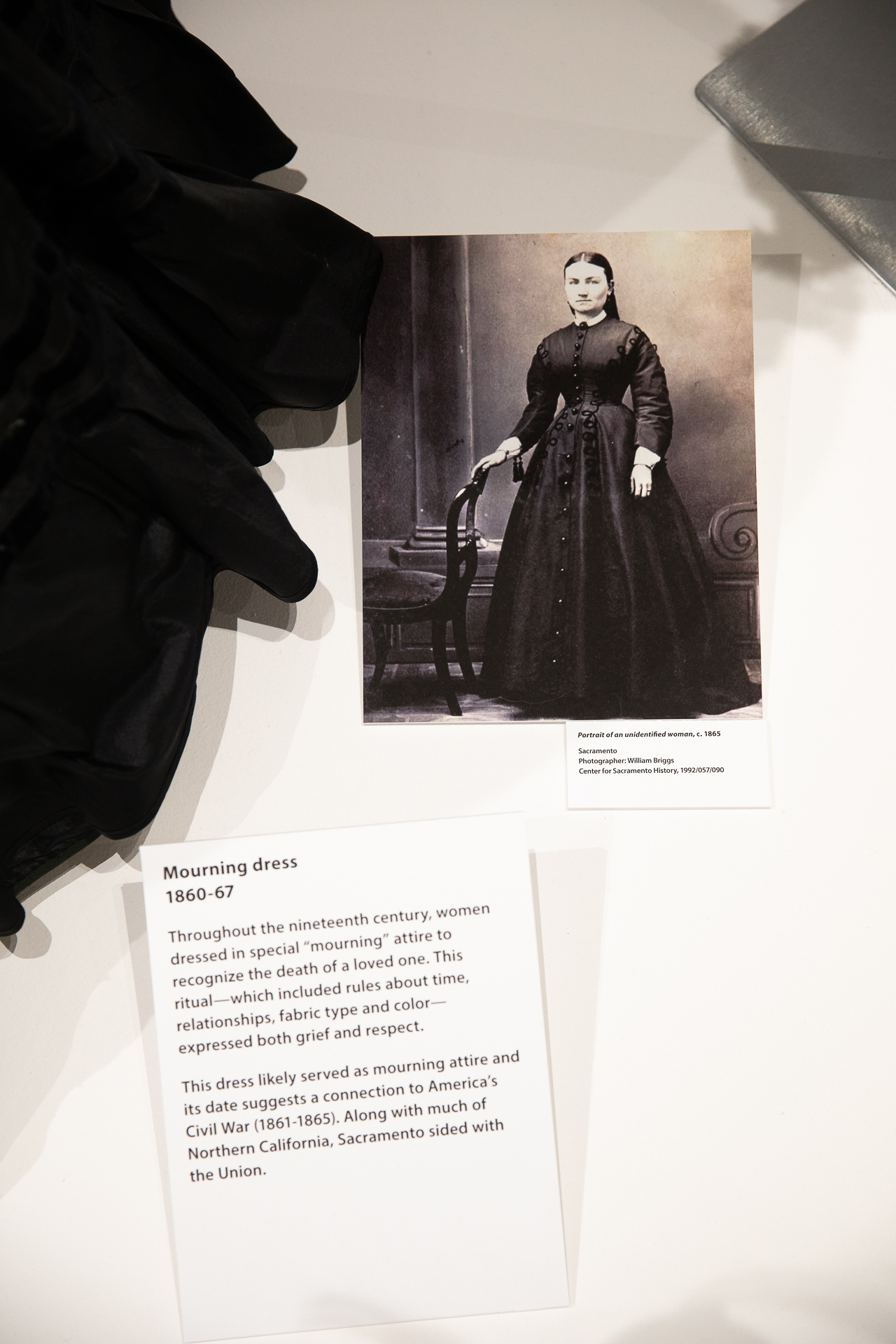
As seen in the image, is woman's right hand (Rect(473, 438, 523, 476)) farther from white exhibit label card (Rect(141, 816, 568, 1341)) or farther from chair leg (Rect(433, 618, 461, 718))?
white exhibit label card (Rect(141, 816, 568, 1341))

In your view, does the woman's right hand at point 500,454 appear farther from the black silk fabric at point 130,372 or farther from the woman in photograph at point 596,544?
the black silk fabric at point 130,372

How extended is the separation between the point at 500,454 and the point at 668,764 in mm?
240

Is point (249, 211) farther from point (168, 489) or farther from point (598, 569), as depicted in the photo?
point (598, 569)

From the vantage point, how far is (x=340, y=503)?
60 centimetres

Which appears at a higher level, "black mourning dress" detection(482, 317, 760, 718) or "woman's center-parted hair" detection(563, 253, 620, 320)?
"woman's center-parted hair" detection(563, 253, 620, 320)

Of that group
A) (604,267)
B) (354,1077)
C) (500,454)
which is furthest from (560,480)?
(354,1077)

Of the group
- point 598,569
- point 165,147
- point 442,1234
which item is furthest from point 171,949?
point 165,147

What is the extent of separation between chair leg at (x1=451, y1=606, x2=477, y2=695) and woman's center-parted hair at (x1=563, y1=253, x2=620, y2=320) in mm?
228

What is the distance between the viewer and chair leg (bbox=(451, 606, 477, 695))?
0.59m


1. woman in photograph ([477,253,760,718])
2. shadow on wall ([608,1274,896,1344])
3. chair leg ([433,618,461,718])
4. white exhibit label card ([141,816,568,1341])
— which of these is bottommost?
shadow on wall ([608,1274,896,1344])

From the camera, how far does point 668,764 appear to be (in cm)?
58

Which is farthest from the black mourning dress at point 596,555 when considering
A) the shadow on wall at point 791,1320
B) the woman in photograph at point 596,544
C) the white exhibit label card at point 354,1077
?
the shadow on wall at point 791,1320

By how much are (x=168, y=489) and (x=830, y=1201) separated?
0.61 meters

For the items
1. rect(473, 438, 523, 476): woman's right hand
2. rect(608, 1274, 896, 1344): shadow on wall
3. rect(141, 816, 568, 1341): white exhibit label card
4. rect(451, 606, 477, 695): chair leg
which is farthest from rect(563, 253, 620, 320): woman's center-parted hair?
rect(608, 1274, 896, 1344): shadow on wall
